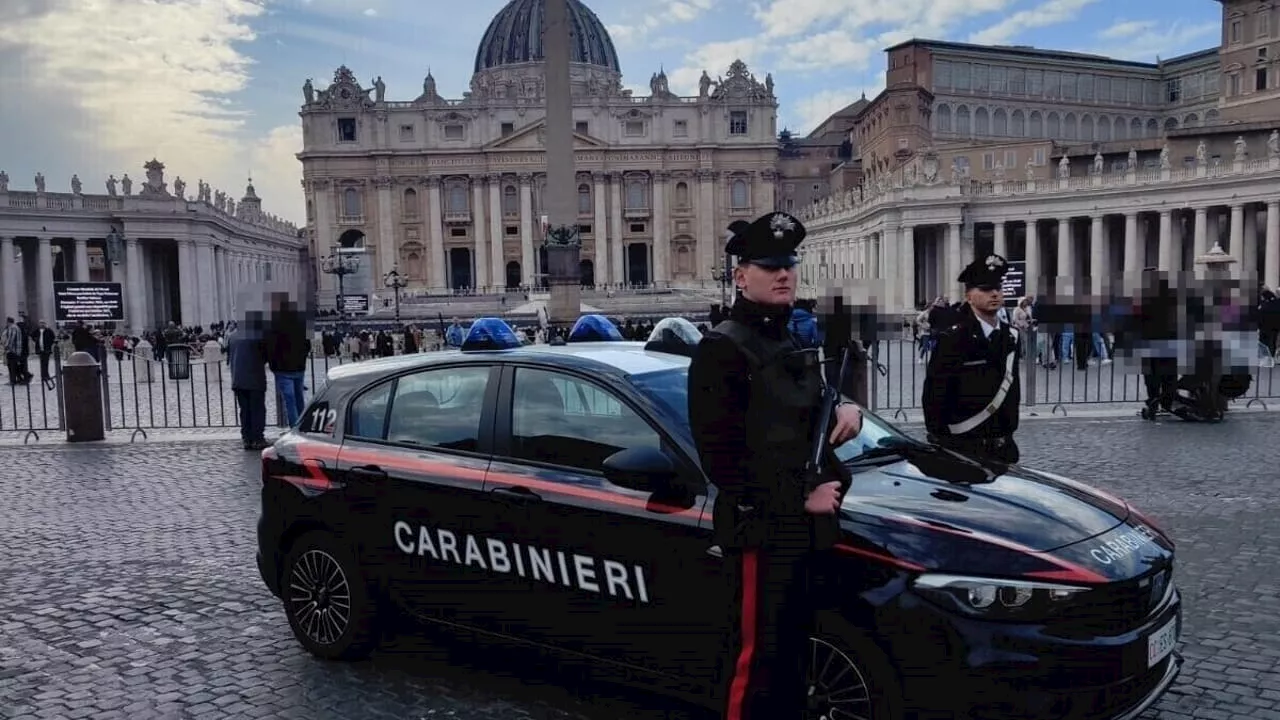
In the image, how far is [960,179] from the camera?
5241cm

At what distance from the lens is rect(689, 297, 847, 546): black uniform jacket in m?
3.10

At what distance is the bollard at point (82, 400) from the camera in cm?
1327

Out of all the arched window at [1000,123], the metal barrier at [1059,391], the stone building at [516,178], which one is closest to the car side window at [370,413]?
the metal barrier at [1059,391]

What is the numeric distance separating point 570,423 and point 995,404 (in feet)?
9.45

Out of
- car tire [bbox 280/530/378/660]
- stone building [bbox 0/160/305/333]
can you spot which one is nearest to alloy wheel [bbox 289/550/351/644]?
car tire [bbox 280/530/378/660]

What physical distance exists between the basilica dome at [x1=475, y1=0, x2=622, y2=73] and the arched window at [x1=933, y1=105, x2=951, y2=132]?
141ft

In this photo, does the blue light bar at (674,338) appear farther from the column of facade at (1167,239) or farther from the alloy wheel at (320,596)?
the column of facade at (1167,239)

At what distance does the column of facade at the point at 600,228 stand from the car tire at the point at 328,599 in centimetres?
8524

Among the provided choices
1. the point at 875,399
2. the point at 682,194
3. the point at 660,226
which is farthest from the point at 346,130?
the point at 875,399

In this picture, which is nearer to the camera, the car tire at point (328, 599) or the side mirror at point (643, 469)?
the side mirror at point (643, 469)

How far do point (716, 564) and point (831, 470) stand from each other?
65cm

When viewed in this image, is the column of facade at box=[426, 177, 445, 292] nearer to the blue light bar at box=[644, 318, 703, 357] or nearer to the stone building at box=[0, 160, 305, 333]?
the stone building at box=[0, 160, 305, 333]

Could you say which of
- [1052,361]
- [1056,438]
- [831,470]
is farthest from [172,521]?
[1052,361]

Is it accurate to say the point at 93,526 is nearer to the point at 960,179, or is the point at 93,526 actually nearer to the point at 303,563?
the point at 303,563
